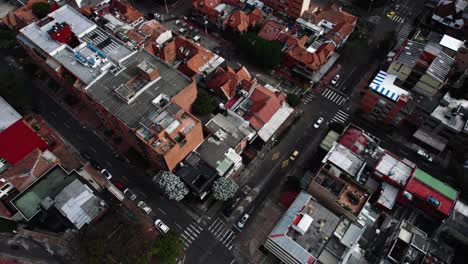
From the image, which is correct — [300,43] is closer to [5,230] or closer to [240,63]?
[240,63]

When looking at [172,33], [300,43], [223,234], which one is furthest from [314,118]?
[172,33]

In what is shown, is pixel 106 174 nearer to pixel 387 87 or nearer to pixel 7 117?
pixel 7 117

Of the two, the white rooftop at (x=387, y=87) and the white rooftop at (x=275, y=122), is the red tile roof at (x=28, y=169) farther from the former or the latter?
the white rooftop at (x=387, y=87)

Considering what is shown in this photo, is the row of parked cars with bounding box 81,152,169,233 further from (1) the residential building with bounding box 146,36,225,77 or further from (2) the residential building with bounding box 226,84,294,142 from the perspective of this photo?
(1) the residential building with bounding box 146,36,225,77

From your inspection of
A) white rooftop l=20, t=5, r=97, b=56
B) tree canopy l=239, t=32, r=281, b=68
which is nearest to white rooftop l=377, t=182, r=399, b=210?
tree canopy l=239, t=32, r=281, b=68

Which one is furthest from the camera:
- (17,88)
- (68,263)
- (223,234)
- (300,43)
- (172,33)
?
(172,33)

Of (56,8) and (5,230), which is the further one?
(56,8)
